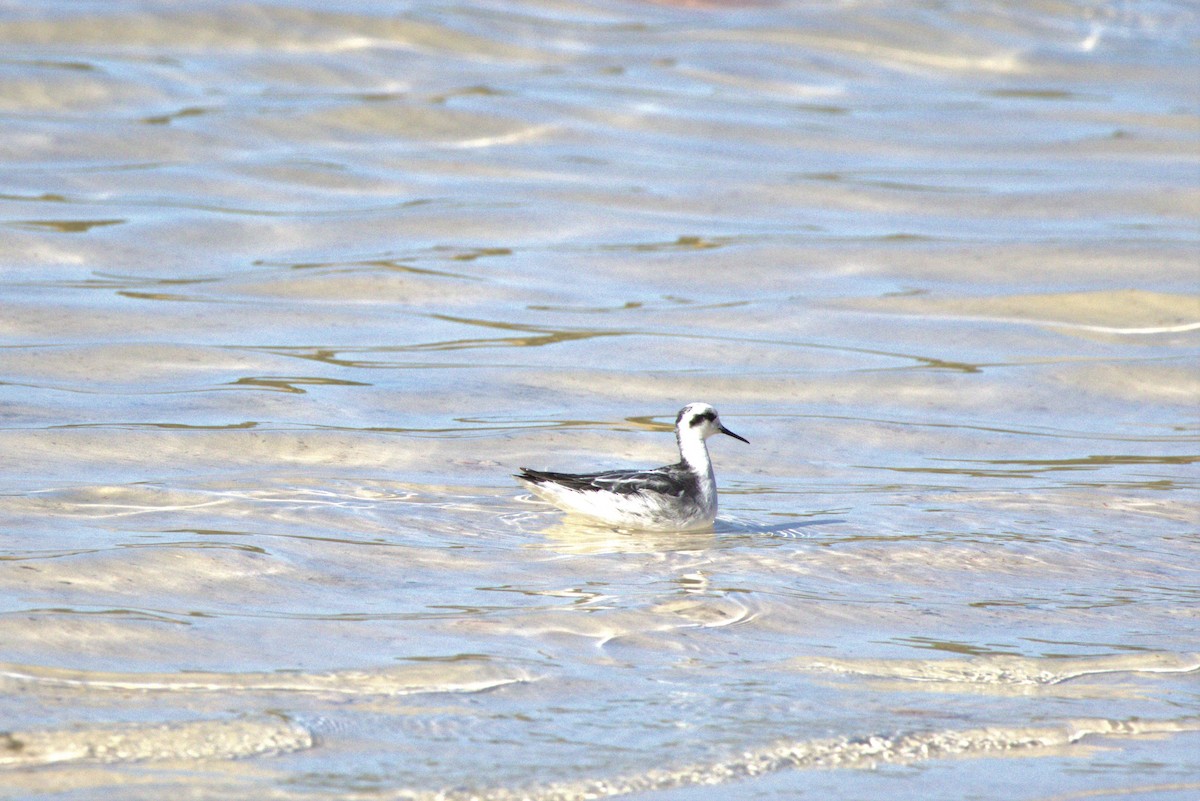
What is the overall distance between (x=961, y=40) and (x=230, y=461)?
15.3m

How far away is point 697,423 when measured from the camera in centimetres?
884

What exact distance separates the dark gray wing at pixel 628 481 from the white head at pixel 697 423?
439 millimetres

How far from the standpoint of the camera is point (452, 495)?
28.6 ft

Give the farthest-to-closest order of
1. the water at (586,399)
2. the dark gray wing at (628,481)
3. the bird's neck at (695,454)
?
Answer: the bird's neck at (695,454)
the dark gray wing at (628,481)
the water at (586,399)

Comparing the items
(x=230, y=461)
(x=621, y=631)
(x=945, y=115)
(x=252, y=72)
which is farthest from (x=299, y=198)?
(x=621, y=631)

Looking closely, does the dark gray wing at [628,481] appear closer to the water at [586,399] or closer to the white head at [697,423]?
the water at [586,399]

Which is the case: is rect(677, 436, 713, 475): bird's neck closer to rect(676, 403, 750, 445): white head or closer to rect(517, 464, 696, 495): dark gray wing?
rect(676, 403, 750, 445): white head

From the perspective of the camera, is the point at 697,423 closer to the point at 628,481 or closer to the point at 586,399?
the point at 628,481

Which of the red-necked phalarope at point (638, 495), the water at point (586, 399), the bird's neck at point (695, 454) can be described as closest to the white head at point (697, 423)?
the bird's neck at point (695, 454)

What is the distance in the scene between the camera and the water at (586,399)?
19.0 feet

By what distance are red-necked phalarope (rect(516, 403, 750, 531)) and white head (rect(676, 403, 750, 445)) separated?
0.34 meters

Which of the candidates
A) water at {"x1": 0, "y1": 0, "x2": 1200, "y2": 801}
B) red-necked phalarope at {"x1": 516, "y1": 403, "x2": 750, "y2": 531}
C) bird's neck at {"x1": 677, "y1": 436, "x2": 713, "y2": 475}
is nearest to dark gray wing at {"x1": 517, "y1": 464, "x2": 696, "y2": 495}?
red-necked phalarope at {"x1": 516, "y1": 403, "x2": 750, "y2": 531}

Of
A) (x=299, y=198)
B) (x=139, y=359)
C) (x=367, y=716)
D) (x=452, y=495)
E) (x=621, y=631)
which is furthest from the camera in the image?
(x=299, y=198)

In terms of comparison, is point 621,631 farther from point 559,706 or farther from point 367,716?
point 367,716
